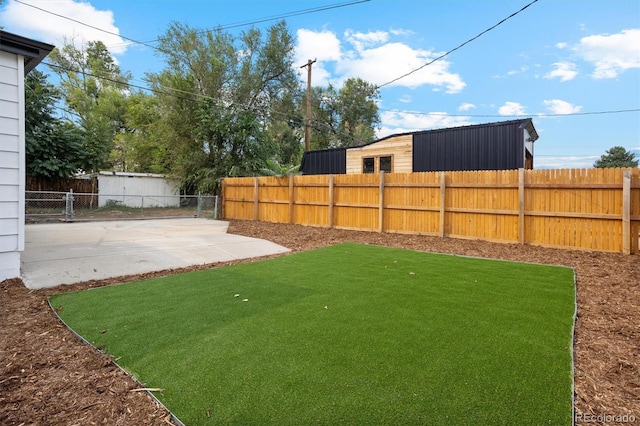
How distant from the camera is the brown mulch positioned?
1.91 metres

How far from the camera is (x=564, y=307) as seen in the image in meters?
3.56

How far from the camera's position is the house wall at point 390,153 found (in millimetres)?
13477

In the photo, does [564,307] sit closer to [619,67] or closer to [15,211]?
[15,211]

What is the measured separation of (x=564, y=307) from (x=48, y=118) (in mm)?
20574

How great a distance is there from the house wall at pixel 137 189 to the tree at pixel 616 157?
168 feet

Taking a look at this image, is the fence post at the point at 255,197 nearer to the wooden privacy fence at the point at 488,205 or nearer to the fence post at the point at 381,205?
the wooden privacy fence at the point at 488,205

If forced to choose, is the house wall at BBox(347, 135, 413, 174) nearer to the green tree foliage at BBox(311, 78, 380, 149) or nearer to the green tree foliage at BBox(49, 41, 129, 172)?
the green tree foliage at BBox(311, 78, 380, 149)

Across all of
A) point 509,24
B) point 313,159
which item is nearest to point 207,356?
point 509,24

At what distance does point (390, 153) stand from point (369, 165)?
3.63 ft

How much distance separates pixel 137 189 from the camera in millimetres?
20562

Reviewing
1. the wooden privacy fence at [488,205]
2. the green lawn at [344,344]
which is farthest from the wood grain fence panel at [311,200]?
the green lawn at [344,344]

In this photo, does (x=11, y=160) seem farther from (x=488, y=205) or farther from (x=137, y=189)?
(x=137, y=189)

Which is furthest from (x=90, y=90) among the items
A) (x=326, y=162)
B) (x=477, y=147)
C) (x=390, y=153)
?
(x=477, y=147)

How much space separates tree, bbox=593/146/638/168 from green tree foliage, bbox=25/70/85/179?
5534 centimetres
